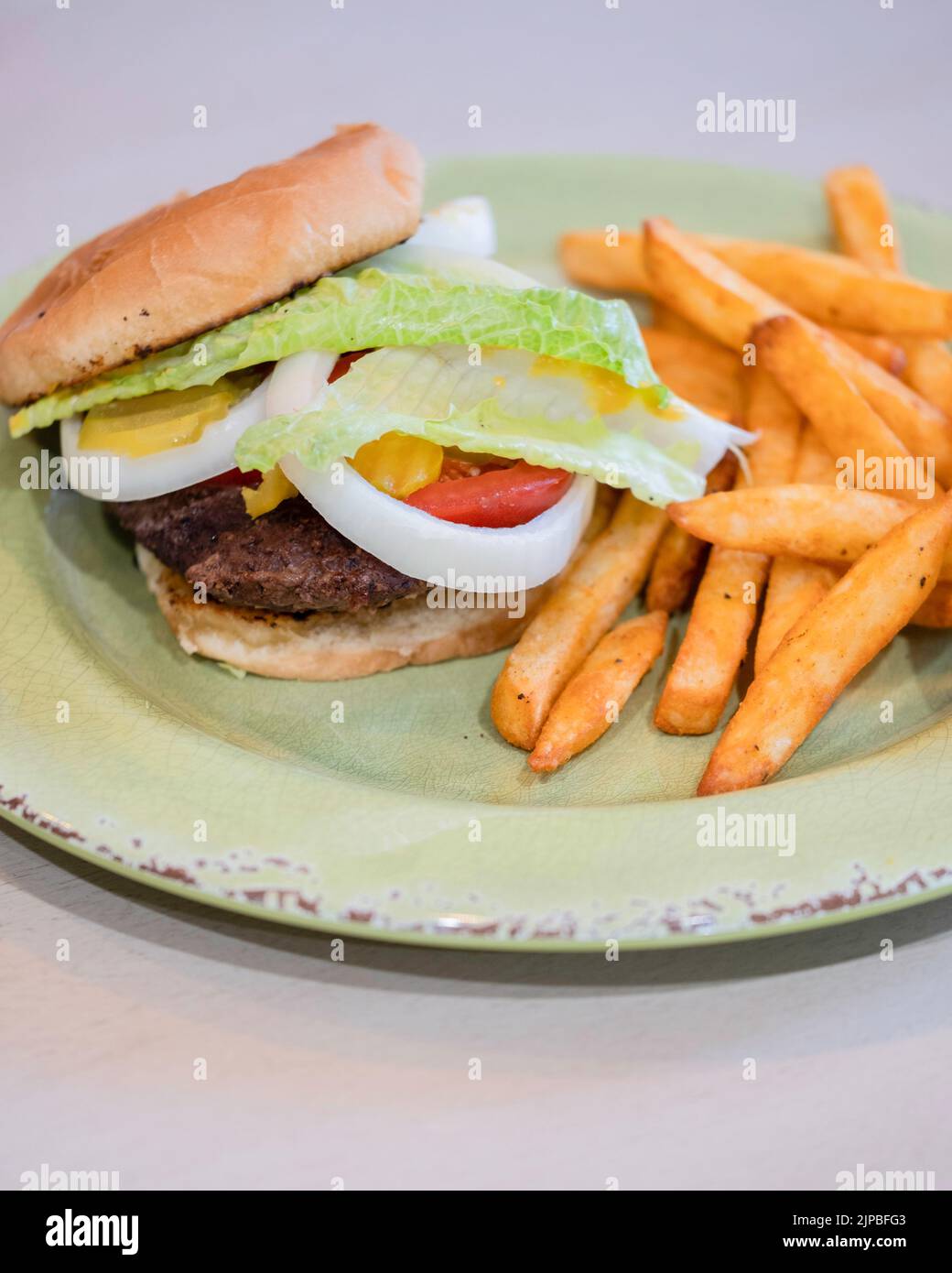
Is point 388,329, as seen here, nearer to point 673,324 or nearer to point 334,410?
point 334,410

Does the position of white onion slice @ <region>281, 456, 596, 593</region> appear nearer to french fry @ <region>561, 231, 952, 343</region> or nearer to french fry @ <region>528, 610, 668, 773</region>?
french fry @ <region>528, 610, 668, 773</region>

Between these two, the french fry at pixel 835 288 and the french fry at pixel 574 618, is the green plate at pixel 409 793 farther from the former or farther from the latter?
the french fry at pixel 835 288

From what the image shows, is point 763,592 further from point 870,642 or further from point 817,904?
point 817,904

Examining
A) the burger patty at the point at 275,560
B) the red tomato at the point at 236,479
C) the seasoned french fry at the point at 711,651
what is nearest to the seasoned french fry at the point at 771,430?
the seasoned french fry at the point at 711,651

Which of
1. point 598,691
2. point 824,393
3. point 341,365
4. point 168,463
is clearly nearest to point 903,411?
point 824,393

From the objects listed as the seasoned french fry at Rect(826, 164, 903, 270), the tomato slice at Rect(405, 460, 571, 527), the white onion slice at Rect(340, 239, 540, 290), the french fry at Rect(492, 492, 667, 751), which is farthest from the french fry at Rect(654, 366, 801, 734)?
the seasoned french fry at Rect(826, 164, 903, 270)
